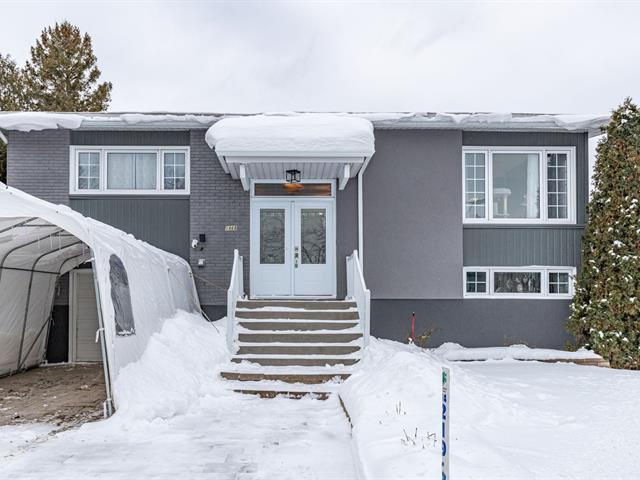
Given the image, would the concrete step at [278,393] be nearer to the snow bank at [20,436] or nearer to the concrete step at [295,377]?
the concrete step at [295,377]

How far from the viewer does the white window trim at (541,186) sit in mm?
10578

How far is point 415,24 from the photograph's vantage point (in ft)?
70.0

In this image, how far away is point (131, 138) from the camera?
34.6 ft

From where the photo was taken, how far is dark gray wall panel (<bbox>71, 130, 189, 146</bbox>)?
→ 1049 centimetres

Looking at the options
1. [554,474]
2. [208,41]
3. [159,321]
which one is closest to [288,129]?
[159,321]

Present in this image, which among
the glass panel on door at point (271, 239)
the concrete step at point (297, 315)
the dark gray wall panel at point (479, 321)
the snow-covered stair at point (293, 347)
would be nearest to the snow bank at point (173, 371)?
the snow-covered stair at point (293, 347)

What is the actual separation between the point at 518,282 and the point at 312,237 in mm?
4147

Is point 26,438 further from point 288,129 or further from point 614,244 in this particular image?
point 614,244

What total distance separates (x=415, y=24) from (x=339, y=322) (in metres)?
16.2

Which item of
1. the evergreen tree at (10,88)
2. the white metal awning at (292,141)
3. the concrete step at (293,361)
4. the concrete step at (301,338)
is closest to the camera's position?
the concrete step at (293,361)

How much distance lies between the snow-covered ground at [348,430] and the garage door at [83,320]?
11.6 feet

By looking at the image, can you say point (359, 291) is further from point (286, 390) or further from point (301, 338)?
point (286, 390)

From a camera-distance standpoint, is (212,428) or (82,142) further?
(82,142)

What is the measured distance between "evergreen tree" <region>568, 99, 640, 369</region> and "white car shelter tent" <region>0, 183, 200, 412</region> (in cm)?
719
